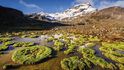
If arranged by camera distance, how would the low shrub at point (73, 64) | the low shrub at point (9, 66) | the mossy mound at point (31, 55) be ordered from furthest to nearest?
the mossy mound at point (31, 55) < the low shrub at point (9, 66) < the low shrub at point (73, 64)

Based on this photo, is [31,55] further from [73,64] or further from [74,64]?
[74,64]

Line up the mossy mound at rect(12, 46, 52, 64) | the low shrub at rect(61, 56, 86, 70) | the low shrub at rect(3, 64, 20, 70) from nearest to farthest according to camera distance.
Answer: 1. the low shrub at rect(61, 56, 86, 70)
2. the low shrub at rect(3, 64, 20, 70)
3. the mossy mound at rect(12, 46, 52, 64)

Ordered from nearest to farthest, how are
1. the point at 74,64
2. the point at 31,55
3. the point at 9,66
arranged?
the point at 9,66
the point at 74,64
the point at 31,55

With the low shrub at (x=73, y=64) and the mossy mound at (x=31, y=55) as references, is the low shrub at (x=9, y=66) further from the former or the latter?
the low shrub at (x=73, y=64)

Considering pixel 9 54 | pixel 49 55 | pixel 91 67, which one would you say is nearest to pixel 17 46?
pixel 9 54

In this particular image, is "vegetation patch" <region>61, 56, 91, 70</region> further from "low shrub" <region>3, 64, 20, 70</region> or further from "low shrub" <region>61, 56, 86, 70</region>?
"low shrub" <region>3, 64, 20, 70</region>

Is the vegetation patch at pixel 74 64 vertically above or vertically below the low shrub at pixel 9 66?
below

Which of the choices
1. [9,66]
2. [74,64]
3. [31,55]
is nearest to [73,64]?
[74,64]

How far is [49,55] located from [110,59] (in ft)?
48.1

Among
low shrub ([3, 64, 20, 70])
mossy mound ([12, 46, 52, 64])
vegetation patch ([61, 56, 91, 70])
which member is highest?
mossy mound ([12, 46, 52, 64])

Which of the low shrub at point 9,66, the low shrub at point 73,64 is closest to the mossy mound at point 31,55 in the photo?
the low shrub at point 9,66

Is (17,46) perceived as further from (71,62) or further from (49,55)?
(71,62)

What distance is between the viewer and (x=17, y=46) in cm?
5881

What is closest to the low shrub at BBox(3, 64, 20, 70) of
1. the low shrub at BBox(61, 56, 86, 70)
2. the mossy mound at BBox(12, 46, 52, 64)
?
the mossy mound at BBox(12, 46, 52, 64)
